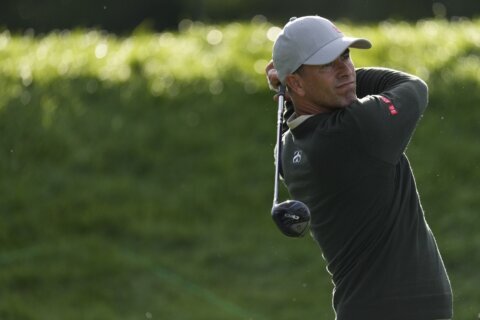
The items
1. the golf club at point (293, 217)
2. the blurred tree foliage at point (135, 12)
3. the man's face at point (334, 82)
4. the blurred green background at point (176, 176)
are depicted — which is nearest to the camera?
the golf club at point (293, 217)

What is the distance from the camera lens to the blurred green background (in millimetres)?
11078

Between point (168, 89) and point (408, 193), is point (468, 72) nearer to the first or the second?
point (168, 89)

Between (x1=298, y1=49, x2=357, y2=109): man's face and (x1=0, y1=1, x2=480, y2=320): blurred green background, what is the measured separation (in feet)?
17.9

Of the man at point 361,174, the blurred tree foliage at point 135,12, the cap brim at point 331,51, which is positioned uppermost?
the cap brim at point 331,51

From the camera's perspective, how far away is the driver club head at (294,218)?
4.90 meters

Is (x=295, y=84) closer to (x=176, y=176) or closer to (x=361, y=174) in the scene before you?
(x=361, y=174)

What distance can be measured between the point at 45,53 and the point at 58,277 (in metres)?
3.52

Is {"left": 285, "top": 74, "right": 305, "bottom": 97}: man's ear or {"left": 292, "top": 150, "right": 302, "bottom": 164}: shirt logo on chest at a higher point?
{"left": 285, "top": 74, "right": 305, "bottom": 97}: man's ear

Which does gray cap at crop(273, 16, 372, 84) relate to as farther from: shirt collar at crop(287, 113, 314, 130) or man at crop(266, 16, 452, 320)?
shirt collar at crop(287, 113, 314, 130)

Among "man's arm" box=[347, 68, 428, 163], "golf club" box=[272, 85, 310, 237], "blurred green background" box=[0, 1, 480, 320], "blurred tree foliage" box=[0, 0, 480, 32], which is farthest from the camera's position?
"blurred tree foliage" box=[0, 0, 480, 32]

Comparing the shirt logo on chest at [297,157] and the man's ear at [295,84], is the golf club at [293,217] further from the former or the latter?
the man's ear at [295,84]

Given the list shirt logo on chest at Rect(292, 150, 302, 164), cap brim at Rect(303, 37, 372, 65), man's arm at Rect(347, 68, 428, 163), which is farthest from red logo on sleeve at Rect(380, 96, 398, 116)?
shirt logo on chest at Rect(292, 150, 302, 164)

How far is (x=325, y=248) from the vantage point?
5336 mm

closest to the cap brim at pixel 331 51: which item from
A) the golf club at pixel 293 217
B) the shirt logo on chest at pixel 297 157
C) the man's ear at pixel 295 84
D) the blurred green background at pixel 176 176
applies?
the man's ear at pixel 295 84
